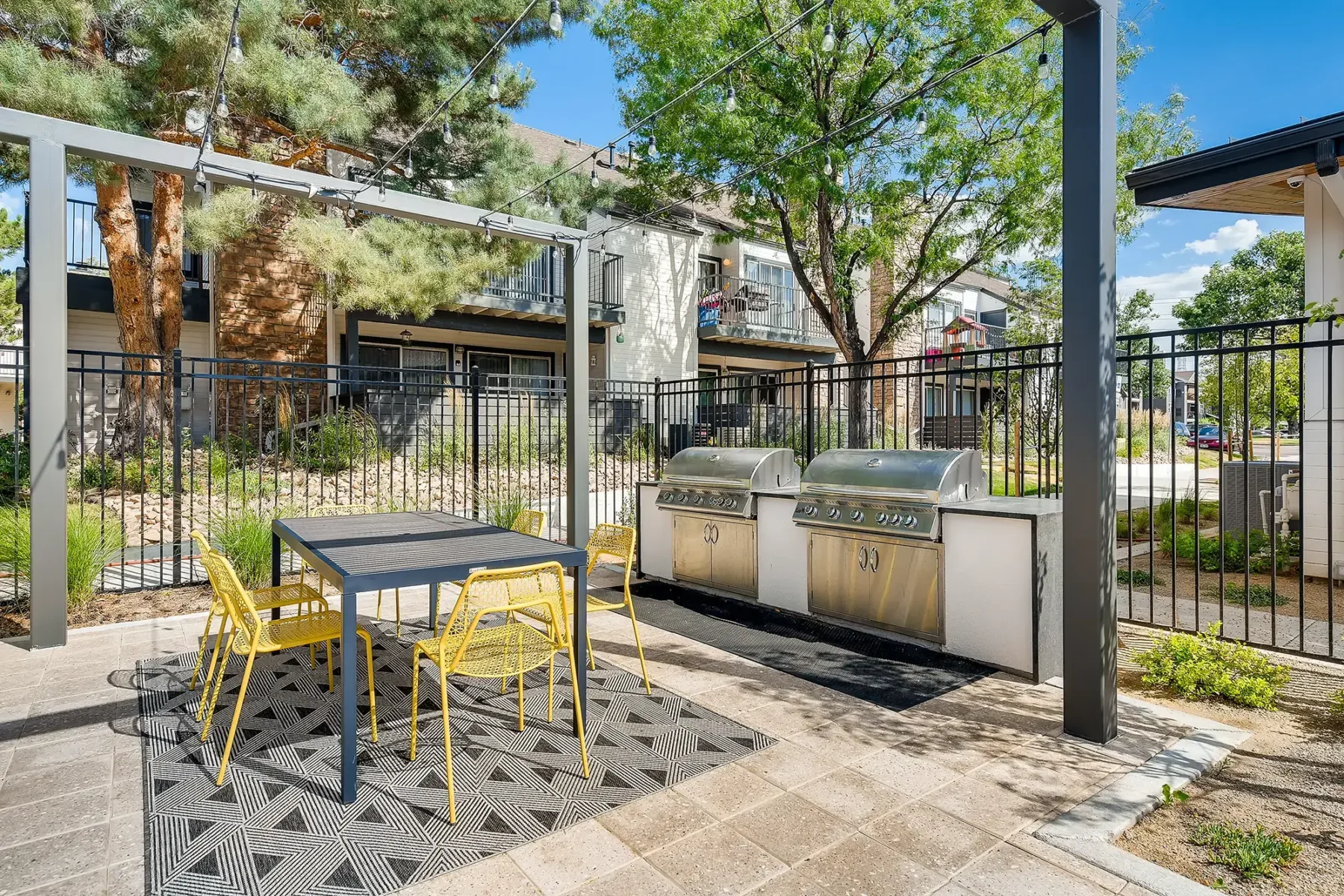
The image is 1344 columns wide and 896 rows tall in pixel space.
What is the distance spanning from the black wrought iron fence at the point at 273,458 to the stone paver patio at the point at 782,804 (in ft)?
→ 8.51

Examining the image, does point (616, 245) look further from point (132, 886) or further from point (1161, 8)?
point (132, 886)

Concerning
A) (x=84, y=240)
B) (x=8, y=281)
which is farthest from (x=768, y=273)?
(x=8, y=281)

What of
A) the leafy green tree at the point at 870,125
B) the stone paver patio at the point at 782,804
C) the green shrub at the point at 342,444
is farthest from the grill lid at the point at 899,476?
the green shrub at the point at 342,444

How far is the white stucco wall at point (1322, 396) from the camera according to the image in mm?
5953

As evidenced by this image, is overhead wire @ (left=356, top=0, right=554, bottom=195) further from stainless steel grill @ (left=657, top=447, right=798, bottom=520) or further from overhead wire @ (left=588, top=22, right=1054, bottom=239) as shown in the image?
stainless steel grill @ (left=657, top=447, right=798, bottom=520)

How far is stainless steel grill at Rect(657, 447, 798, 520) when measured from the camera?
5.84 meters

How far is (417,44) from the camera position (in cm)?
944

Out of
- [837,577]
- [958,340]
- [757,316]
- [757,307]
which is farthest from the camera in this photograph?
[958,340]

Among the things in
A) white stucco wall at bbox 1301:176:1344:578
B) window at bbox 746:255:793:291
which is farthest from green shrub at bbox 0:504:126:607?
window at bbox 746:255:793:291

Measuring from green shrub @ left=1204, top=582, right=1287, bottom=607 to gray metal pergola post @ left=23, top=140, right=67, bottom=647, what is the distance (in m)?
8.43

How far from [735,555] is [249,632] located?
3863mm

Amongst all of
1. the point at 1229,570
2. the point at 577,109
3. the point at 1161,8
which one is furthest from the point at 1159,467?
the point at 577,109

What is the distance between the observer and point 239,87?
7.54 metres

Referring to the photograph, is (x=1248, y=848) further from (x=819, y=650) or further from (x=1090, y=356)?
(x=819, y=650)
